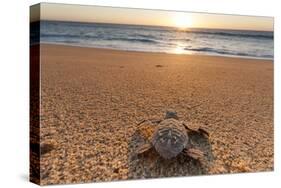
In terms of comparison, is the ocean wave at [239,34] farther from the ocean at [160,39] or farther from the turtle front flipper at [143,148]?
the turtle front flipper at [143,148]

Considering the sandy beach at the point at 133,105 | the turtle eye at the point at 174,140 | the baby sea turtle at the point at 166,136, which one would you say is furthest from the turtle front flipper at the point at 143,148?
the turtle eye at the point at 174,140

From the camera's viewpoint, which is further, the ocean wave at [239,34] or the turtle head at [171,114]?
the ocean wave at [239,34]

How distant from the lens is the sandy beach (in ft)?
23.1

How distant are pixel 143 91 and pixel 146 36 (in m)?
0.60

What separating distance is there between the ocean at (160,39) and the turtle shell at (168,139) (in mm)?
815

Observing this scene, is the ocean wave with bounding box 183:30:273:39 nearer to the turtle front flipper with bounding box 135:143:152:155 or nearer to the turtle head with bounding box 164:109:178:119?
the turtle head with bounding box 164:109:178:119

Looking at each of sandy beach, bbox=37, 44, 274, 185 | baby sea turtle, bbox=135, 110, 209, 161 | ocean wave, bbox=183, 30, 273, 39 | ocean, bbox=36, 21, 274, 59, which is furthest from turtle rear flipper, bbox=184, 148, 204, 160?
ocean wave, bbox=183, 30, 273, 39

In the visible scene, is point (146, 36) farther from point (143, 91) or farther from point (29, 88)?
point (29, 88)

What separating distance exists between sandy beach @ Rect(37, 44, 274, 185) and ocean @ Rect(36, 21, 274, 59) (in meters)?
0.08

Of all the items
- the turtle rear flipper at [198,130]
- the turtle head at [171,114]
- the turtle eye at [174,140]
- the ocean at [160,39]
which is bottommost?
the turtle eye at [174,140]

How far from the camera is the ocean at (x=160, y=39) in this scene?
7188 millimetres

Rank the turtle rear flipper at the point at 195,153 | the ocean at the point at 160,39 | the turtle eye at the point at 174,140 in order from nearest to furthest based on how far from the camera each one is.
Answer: the ocean at the point at 160,39 < the turtle eye at the point at 174,140 < the turtle rear flipper at the point at 195,153

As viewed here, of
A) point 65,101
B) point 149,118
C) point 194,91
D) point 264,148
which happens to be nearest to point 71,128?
point 65,101

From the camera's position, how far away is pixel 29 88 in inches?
287
